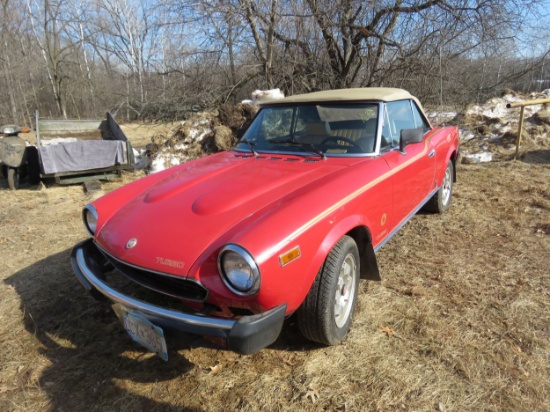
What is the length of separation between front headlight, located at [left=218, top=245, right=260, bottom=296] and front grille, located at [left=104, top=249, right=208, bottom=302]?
0.16 m

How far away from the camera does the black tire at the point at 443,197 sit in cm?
464

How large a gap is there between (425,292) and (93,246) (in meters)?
2.67

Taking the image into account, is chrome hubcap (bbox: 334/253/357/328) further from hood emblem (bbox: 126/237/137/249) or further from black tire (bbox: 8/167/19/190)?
black tire (bbox: 8/167/19/190)

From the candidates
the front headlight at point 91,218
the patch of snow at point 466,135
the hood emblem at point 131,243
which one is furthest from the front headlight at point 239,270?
the patch of snow at point 466,135

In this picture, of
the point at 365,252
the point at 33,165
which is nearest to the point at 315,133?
the point at 365,252

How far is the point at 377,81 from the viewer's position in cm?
1060

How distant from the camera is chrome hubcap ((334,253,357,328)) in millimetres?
2477

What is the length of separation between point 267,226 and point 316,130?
1.63m

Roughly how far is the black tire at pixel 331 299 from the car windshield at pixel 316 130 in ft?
3.42

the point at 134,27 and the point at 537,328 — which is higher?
the point at 134,27

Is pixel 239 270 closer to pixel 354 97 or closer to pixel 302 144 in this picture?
pixel 302 144

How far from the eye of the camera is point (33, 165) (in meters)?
7.54

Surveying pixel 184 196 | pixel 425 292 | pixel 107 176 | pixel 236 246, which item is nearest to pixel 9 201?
pixel 107 176

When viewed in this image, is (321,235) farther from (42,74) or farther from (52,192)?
(42,74)
